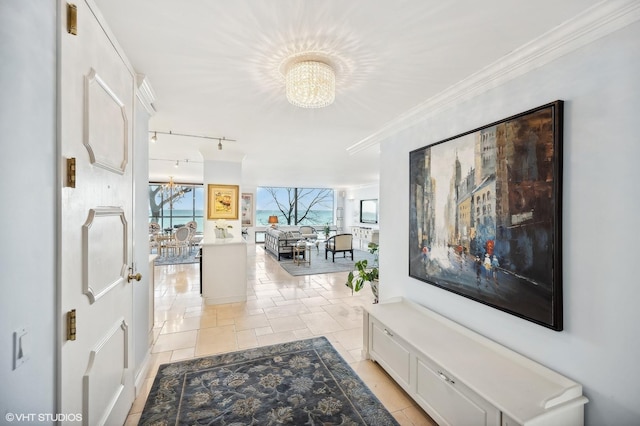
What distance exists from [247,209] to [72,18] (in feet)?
28.7

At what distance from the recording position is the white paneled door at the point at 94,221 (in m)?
1.11

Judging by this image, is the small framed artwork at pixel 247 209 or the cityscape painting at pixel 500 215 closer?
the cityscape painting at pixel 500 215

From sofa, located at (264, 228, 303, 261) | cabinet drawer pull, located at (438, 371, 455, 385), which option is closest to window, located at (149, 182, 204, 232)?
sofa, located at (264, 228, 303, 261)

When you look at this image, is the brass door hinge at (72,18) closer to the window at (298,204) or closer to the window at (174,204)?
the window at (174,204)

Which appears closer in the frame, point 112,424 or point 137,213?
point 112,424

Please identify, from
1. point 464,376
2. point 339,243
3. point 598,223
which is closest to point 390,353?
point 464,376

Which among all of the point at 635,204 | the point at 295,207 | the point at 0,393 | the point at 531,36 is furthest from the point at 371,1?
the point at 295,207

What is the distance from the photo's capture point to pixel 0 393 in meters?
0.75

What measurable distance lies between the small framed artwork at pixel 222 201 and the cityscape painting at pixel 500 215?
10.8ft

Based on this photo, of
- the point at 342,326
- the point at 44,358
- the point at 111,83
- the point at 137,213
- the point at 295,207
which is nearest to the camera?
the point at 44,358

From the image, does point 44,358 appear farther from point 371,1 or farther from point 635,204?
point 635,204

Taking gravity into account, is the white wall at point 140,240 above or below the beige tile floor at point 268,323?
above

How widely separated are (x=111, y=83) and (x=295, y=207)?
1153 cm

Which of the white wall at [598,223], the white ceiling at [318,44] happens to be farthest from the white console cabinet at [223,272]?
the white wall at [598,223]
